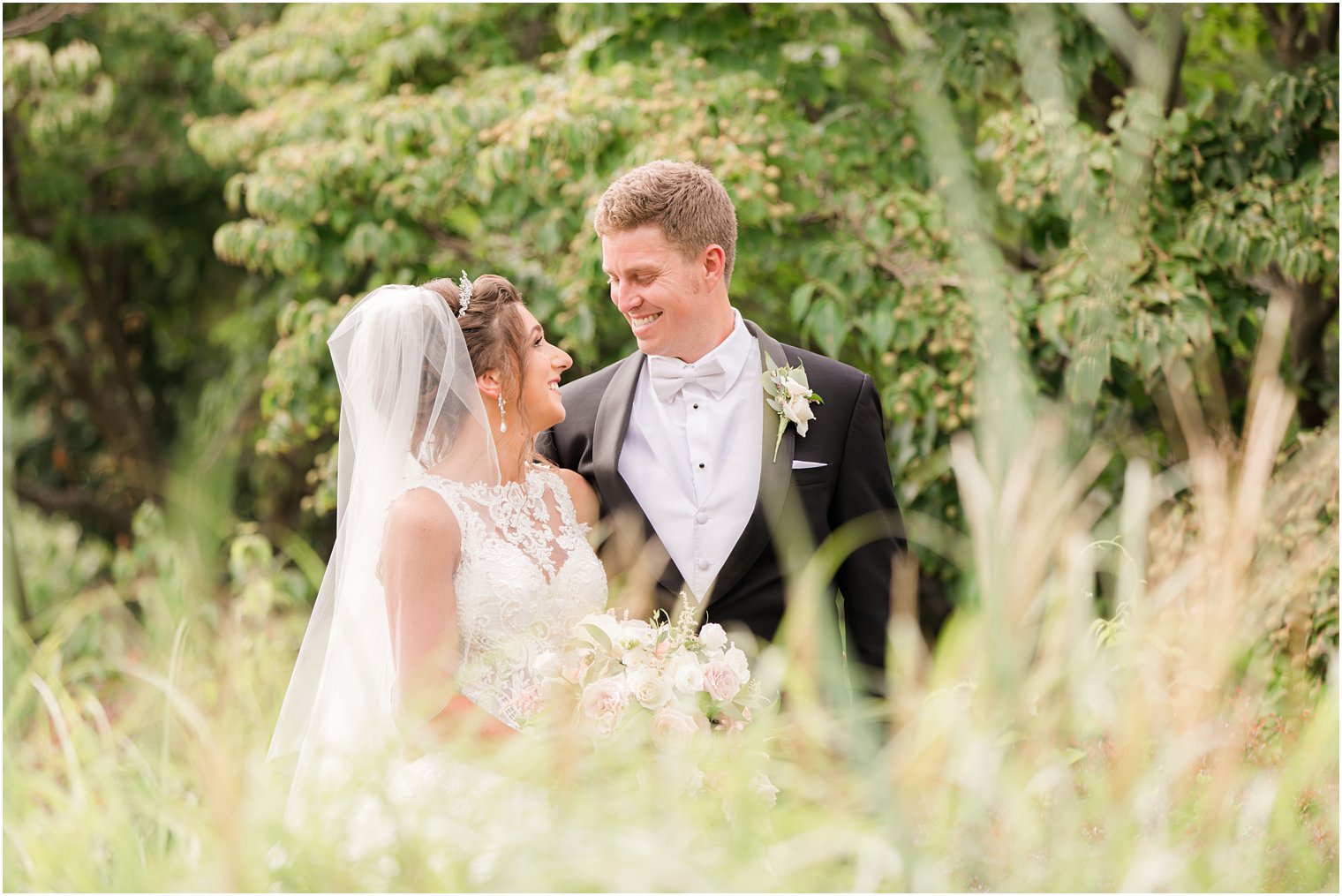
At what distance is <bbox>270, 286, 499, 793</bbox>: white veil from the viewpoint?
119 inches

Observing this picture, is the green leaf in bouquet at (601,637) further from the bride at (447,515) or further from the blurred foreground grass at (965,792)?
the blurred foreground grass at (965,792)

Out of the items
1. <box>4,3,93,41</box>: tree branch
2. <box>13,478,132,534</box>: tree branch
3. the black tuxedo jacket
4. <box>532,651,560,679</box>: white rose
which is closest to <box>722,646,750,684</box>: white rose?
<box>532,651,560,679</box>: white rose

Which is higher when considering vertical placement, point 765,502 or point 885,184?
point 885,184

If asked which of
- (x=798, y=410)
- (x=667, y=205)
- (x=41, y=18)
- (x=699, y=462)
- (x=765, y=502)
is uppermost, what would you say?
(x=41, y=18)

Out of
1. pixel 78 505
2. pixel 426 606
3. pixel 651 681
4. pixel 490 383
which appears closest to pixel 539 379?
pixel 490 383

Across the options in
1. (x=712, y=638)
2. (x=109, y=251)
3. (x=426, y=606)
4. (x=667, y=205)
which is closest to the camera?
(x=712, y=638)

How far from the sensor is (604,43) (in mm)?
5766

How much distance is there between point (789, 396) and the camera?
326 centimetres

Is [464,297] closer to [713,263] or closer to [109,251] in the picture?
[713,263]

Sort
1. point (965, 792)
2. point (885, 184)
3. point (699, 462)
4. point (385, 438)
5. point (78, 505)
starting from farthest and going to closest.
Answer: point (78, 505)
point (885, 184)
point (699, 462)
point (385, 438)
point (965, 792)

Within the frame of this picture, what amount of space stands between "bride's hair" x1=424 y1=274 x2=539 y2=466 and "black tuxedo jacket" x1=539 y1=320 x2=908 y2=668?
1.05 feet

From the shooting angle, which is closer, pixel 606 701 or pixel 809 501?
pixel 606 701

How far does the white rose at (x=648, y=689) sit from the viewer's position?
2.45m

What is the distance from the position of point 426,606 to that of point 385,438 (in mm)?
493
